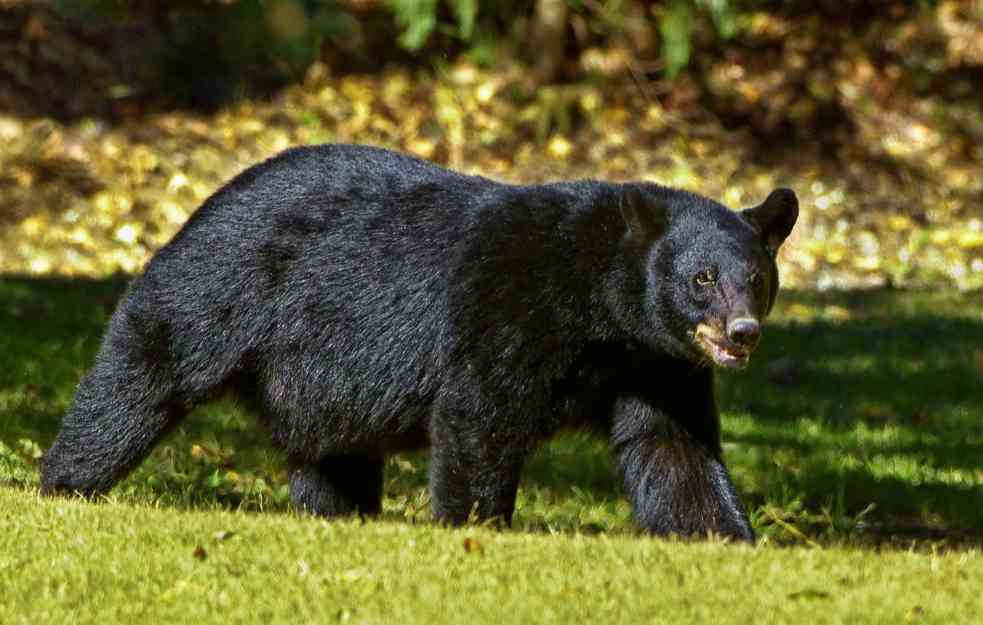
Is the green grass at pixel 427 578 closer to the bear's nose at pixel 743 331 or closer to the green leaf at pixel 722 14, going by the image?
the bear's nose at pixel 743 331

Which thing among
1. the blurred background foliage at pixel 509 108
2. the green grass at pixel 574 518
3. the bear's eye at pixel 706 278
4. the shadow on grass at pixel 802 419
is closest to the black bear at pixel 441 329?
the bear's eye at pixel 706 278

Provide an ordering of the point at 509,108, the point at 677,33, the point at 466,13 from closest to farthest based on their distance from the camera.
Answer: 1. the point at 466,13
2. the point at 677,33
3. the point at 509,108

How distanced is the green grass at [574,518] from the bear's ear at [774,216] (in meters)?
1.16

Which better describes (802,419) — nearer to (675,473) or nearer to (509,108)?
(675,473)

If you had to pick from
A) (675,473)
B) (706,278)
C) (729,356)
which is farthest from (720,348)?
(675,473)

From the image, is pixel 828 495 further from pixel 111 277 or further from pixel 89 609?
pixel 111 277

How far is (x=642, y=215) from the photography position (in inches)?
258

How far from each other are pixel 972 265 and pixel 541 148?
4121 mm

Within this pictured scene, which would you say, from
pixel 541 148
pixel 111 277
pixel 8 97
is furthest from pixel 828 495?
pixel 8 97

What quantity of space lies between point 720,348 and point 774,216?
666 mm

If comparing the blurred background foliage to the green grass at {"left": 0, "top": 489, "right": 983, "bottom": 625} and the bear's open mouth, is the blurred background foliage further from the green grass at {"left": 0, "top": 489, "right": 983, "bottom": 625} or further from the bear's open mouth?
the green grass at {"left": 0, "top": 489, "right": 983, "bottom": 625}

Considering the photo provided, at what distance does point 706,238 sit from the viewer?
6469 millimetres

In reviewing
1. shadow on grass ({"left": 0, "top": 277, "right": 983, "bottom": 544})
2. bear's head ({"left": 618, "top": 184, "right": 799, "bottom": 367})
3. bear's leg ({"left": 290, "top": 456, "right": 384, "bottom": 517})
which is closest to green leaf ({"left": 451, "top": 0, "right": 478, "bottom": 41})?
shadow on grass ({"left": 0, "top": 277, "right": 983, "bottom": 544})

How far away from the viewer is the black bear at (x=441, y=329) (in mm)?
6457
